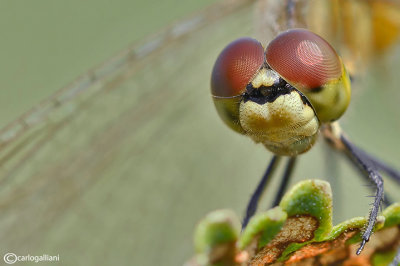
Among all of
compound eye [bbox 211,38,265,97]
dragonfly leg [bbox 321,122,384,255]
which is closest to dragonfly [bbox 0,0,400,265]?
dragonfly leg [bbox 321,122,384,255]

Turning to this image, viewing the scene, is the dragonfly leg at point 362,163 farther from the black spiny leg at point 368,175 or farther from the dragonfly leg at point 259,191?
the dragonfly leg at point 259,191

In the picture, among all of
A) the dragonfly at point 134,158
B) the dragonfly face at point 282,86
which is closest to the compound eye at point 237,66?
the dragonfly face at point 282,86

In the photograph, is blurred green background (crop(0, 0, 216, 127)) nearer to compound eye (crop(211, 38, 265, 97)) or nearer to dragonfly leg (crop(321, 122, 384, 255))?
dragonfly leg (crop(321, 122, 384, 255))

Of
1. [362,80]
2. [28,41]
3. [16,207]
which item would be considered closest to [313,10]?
[362,80]

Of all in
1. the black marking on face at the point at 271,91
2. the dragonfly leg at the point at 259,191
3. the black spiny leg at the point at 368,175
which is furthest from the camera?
the dragonfly leg at the point at 259,191

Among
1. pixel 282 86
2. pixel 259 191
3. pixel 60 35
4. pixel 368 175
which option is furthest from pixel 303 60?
pixel 60 35

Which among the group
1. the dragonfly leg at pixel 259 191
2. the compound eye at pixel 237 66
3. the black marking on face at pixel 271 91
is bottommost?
the dragonfly leg at pixel 259 191

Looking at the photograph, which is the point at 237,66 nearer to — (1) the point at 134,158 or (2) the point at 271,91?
(2) the point at 271,91
